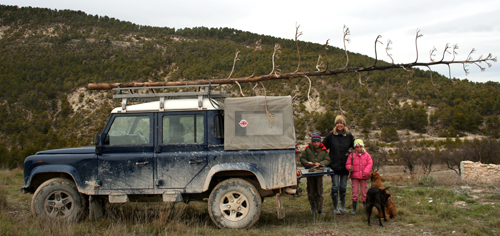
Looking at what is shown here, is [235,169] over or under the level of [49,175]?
over

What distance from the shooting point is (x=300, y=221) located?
6.35m

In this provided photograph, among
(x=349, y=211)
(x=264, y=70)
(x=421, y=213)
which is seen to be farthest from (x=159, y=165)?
(x=264, y=70)

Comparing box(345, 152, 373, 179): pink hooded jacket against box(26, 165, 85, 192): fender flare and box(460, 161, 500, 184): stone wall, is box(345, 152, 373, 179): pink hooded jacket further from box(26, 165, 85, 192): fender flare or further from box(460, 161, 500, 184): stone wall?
box(460, 161, 500, 184): stone wall

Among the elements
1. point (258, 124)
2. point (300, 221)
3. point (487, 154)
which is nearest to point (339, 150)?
point (300, 221)

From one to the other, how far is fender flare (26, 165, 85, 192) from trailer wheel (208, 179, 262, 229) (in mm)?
2307

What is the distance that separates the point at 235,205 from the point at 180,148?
1360mm

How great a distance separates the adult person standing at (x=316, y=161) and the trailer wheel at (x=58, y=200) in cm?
428

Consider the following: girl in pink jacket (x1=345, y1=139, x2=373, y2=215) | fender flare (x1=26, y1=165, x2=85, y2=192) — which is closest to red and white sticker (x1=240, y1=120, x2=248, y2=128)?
girl in pink jacket (x1=345, y1=139, x2=373, y2=215)

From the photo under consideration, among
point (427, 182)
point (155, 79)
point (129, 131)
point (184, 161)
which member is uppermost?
point (155, 79)

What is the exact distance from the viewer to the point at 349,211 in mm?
7109

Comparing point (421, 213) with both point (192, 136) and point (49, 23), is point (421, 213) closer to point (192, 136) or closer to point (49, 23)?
→ point (192, 136)

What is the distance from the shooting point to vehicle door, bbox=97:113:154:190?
5602mm

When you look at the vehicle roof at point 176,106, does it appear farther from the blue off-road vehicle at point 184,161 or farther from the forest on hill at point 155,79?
the forest on hill at point 155,79

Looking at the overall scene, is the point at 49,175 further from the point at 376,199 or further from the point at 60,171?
the point at 376,199
